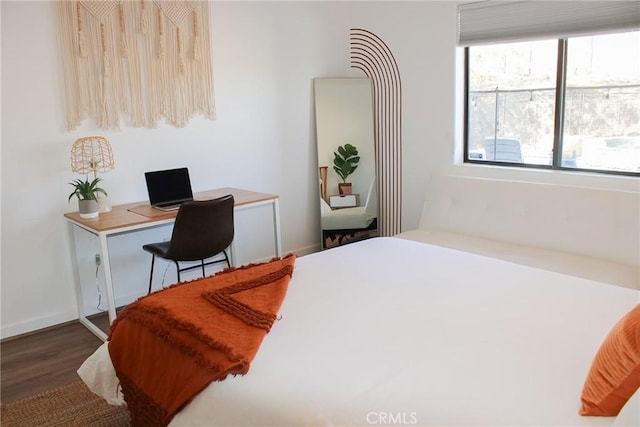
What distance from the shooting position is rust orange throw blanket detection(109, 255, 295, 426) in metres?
1.70

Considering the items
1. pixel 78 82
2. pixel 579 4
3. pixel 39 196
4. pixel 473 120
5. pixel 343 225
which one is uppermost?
pixel 579 4

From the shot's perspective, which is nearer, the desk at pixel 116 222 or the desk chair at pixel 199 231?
the desk at pixel 116 222

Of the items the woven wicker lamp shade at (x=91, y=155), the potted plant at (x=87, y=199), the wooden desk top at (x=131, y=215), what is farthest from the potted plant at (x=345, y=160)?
the potted plant at (x=87, y=199)

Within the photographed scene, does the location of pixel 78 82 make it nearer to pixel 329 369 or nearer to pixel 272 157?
pixel 272 157

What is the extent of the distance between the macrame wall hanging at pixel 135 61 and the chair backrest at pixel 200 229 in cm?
90

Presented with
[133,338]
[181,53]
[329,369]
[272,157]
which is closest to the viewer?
[329,369]

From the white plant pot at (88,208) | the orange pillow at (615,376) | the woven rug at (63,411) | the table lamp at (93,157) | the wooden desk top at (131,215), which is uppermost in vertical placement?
the table lamp at (93,157)

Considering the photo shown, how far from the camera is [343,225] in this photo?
4695mm

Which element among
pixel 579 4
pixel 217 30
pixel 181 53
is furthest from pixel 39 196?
pixel 579 4

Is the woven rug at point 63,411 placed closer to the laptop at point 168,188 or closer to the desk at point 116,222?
the desk at point 116,222

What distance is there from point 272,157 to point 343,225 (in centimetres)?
85

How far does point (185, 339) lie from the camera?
1.81 m

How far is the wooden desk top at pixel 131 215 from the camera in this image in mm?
3053

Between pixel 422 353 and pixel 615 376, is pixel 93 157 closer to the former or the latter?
pixel 422 353
